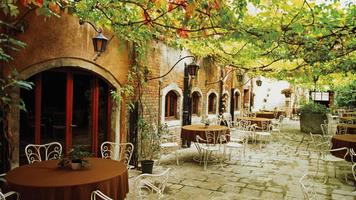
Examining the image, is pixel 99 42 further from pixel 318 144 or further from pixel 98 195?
pixel 318 144

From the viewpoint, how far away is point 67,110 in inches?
190

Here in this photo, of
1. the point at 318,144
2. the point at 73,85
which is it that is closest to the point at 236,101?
the point at 318,144

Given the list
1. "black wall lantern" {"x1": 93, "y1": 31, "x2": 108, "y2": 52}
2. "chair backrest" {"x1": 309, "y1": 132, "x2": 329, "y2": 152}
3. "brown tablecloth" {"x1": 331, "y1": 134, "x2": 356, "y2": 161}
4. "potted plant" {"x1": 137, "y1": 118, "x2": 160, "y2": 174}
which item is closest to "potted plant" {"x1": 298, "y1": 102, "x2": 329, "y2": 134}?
"chair backrest" {"x1": 309, "y1": 132, "x2": 329, "y2": 152}

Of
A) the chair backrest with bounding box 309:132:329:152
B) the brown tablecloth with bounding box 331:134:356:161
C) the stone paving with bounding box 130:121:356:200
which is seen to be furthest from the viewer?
the chair backrest with bounding box 309:132:329:152

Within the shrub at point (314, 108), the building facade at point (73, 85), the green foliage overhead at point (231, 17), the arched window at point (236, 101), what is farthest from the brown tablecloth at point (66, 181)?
the arched window at point (236, 101)

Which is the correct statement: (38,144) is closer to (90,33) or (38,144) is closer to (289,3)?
(90,33)

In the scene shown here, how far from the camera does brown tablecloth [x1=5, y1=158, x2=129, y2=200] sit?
2.68m

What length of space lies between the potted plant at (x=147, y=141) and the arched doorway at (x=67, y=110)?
74 centimetres

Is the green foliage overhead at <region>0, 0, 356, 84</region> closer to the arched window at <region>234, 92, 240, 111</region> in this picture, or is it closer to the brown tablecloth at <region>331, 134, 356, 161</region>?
the brown tablecloth at <region>331, 134, 356, 161</region>

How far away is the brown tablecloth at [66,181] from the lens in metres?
2.68

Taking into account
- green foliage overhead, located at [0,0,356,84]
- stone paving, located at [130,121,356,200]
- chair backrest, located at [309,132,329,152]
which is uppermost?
green foliage overhead, located at [0,0,356,84]

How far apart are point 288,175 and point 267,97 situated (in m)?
14.2

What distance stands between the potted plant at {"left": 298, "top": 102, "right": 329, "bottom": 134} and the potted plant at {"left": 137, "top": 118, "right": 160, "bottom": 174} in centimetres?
831

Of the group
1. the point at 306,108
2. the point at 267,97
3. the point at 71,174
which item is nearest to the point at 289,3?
the point at 71,174
